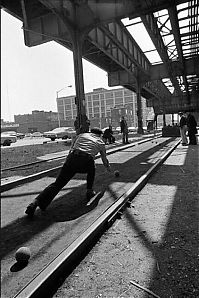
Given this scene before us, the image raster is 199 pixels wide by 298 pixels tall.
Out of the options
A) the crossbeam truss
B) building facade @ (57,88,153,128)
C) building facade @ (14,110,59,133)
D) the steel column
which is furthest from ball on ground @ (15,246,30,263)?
building facade @ (14,110,59,133)

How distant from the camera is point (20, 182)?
627cm

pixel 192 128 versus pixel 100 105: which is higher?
pixel 100 105

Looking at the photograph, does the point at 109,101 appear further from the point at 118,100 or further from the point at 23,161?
the point at 23,161

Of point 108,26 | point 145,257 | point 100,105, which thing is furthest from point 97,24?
point 100,105

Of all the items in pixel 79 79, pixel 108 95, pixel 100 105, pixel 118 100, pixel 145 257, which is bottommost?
pixel 145 257

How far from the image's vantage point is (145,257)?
261 cm

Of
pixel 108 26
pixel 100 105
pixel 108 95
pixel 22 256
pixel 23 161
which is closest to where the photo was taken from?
pixel 22 256

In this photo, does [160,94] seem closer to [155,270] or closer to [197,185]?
[197,185]

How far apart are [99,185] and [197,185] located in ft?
7.77

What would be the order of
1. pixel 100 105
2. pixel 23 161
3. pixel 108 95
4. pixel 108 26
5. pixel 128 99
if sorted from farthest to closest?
pixel 128 99, pixel 108 95, pixel 100 105, pixel 108 26, pixel 23 161

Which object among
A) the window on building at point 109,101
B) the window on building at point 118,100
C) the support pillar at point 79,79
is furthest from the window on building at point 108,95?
the support pillar at point 79,79

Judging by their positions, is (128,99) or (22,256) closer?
(22,256)

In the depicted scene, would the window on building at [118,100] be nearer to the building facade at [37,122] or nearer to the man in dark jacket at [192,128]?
the building facade at [37,122]

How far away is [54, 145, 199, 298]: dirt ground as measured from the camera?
2105 millimetres
